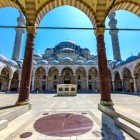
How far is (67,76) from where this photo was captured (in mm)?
39062

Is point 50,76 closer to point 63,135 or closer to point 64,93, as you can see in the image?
point 64,93

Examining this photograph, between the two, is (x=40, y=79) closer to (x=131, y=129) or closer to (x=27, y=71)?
(x=27, y=71)

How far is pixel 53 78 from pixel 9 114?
34154 mm

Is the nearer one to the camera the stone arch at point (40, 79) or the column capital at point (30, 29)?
the column capital at point (30, 29)

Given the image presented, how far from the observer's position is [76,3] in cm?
809

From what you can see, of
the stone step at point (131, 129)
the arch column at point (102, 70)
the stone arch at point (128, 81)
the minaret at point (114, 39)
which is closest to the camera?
the stone step at point (131, 129)

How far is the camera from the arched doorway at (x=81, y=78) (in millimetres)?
38344

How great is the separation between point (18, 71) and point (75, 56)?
1899 centimetres

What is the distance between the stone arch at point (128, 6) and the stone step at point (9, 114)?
7.09 m

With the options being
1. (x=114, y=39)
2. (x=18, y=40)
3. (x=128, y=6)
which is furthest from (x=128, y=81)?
(x=18, y=40)

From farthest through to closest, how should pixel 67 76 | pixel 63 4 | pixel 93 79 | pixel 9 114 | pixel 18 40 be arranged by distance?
pixel 67 76 < pixel 93 79 < pixel 18 40 < pixel 63 4 < pixel 9 114

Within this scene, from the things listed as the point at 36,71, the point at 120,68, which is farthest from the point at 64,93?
the point at 36,71

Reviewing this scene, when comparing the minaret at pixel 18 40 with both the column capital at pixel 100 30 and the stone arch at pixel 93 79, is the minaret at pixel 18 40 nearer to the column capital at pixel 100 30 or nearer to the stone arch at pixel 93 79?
the stone arch at pixel 93 79

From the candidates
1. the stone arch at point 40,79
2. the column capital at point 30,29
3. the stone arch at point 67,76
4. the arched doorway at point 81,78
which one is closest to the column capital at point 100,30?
the column capital at point 30,29
